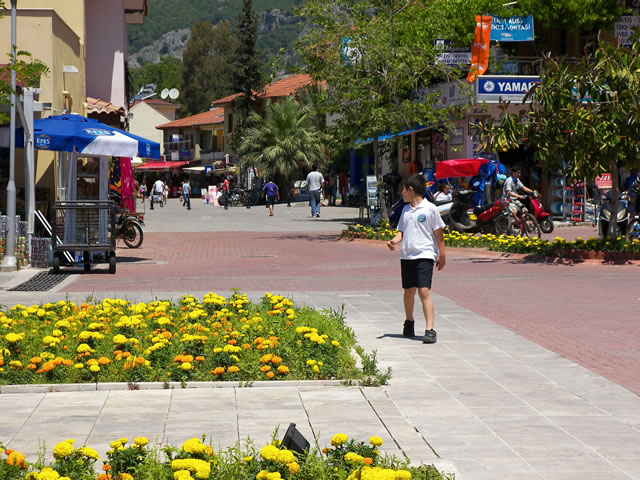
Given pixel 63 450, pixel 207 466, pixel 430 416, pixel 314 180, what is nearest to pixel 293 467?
pixel 207 466

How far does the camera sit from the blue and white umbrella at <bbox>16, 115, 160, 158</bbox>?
16.6 metres

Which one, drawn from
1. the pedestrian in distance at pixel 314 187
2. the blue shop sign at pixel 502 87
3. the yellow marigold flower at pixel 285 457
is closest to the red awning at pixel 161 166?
the pedestrian in distance at pixel 314 187

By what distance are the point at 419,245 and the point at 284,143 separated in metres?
48.5

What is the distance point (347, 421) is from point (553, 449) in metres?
1.31

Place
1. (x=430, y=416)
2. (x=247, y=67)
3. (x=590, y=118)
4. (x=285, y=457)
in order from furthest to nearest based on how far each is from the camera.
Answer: (x=247, y=67) → (x=590, y=118) → (x=430, y=416) → (x=285, y=457)

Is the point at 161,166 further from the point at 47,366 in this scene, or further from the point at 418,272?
the point at 47,366

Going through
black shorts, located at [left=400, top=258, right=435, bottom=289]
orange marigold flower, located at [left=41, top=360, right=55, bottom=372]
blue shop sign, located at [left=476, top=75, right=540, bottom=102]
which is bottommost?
orange marigold flower, located at [left=41, top=360, right=55, bottom=372]

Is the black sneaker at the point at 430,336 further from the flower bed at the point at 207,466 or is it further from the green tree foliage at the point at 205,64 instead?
the green tree foliage at the point at 205,64

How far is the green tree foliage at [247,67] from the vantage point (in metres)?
75.4

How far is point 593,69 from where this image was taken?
17.6 m

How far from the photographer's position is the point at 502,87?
29.6 m

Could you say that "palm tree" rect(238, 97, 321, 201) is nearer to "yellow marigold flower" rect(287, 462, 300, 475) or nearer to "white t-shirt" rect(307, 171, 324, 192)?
"white t-shirt" rect(307, 171, 324, 192)

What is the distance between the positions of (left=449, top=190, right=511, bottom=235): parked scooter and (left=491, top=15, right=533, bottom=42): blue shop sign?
25.6ft

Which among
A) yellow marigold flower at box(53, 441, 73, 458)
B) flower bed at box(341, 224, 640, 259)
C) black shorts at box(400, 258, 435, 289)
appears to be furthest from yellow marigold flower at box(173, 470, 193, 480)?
flower bed at box(341, 224, 640, 259)
